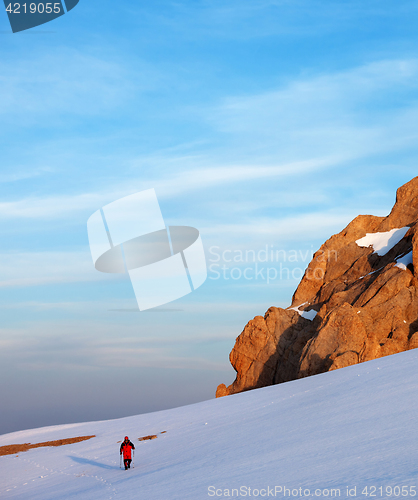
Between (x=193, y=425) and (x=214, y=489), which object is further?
(x=193, y=425)

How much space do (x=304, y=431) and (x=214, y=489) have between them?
4738 millimetres

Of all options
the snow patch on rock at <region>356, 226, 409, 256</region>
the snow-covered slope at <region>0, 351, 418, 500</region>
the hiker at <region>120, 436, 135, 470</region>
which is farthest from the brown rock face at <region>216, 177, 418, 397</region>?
the hiker at <region>120, 436, 135, 470</region>

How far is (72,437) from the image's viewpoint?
1307 inches

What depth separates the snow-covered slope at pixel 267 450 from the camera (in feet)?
35.9

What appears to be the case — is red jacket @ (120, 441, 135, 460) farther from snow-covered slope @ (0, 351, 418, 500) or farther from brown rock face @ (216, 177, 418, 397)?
brown rock face @ (216, 177, 418, 397)

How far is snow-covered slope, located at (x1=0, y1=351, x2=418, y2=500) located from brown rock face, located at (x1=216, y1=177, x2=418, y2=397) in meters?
11.1

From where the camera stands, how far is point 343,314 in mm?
40344

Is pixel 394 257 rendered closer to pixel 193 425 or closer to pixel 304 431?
pixel 193 425

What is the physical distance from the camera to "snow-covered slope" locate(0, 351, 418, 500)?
10930 mm

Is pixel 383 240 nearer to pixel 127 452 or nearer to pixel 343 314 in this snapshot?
pixel 343 314

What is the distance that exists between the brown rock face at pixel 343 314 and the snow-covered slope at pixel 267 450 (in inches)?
436

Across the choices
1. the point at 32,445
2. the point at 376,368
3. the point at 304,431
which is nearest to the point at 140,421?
the point at 32,445

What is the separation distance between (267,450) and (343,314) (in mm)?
26814

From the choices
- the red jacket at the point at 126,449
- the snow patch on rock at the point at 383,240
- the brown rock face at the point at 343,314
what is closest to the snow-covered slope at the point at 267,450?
the red jacket at the point at 126,449
